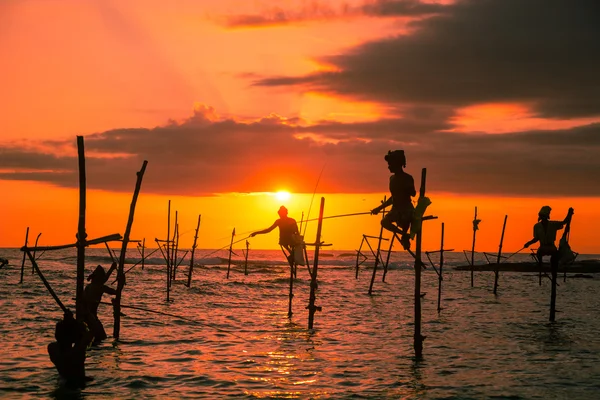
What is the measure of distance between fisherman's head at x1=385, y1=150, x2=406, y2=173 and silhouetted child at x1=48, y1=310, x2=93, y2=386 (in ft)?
23.3

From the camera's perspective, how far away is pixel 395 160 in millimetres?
15258

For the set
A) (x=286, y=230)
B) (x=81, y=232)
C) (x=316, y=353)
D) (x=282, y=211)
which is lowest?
(x=316, y=353)

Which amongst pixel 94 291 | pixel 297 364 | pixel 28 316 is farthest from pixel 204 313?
pixel 297 364

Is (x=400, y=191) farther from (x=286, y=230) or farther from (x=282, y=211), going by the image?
(x=286, y=230)

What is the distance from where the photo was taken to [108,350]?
742 inches

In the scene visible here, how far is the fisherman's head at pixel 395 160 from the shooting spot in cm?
1527

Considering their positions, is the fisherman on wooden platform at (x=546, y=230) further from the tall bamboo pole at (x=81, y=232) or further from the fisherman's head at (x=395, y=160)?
the tall bamboo pole at (x=81, y=232)

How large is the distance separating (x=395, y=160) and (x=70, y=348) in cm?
764

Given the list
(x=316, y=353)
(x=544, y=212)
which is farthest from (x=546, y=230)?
(x=316, y=353)

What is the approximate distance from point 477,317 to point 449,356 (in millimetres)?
11046

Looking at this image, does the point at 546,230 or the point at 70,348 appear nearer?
the point at 70,348

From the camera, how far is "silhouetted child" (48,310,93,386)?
1373 centimetres

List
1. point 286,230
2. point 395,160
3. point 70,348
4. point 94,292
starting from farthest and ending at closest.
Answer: point 286,230 < point 94,292 < point 395,160 < point 70,348

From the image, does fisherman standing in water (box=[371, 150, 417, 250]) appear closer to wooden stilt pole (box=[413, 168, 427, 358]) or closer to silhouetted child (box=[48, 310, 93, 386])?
wooden stilt pole (box=[413, 168, 427, 358])
